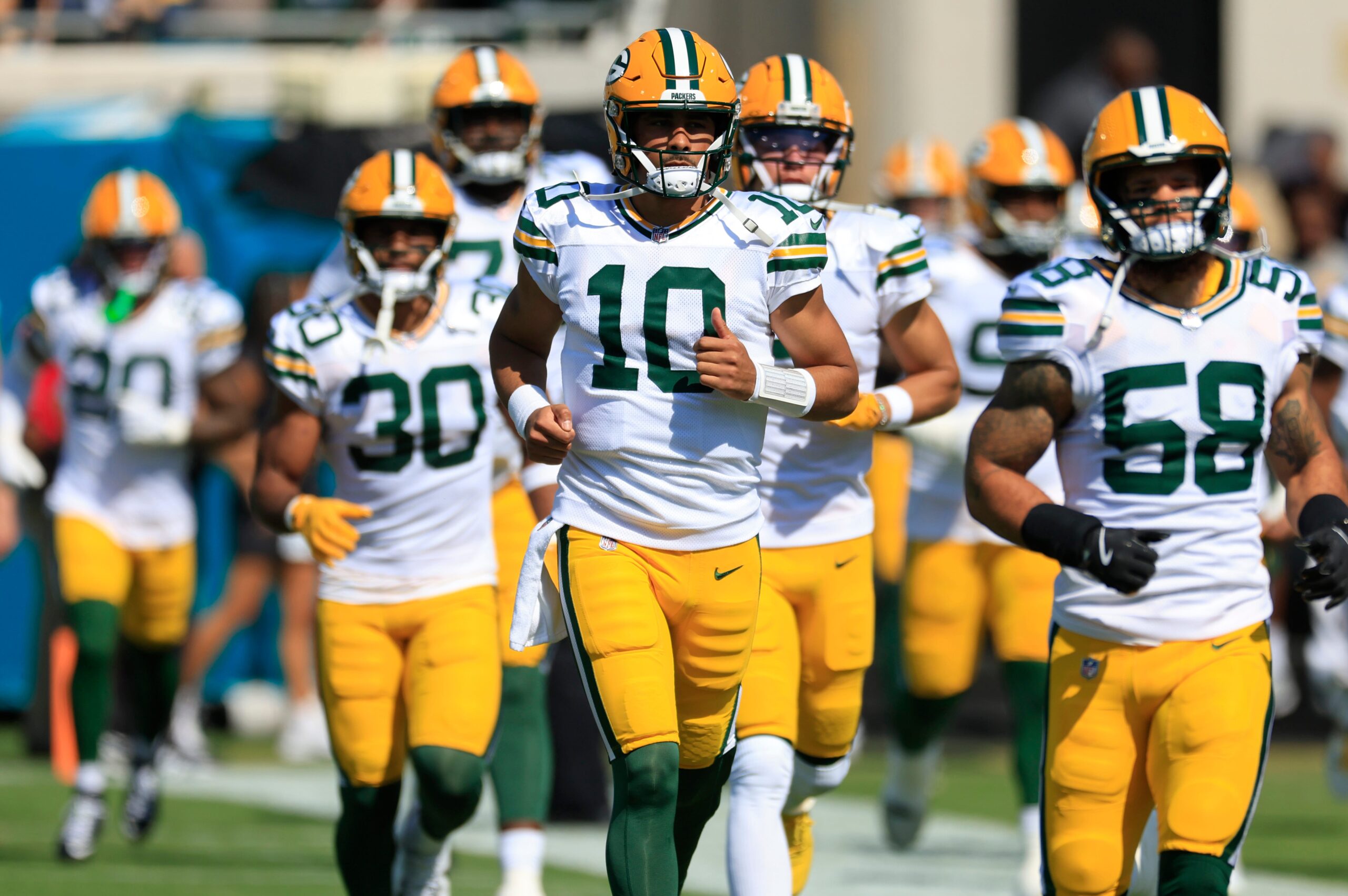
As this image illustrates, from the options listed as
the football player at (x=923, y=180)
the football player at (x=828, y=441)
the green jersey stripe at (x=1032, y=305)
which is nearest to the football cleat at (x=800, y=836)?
the football player at (x=828, y=441)

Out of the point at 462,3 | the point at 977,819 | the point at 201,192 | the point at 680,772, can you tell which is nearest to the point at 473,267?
the point at 680,772

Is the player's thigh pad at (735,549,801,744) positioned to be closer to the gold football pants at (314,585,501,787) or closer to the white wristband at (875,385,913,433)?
the white wristband at (875,385,913,433)

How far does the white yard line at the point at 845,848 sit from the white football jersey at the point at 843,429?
1722mm

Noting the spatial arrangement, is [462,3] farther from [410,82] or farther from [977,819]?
[977,819]

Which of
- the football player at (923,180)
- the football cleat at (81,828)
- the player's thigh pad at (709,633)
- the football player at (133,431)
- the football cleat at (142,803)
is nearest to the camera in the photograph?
the player's thigh pad at (709,633)

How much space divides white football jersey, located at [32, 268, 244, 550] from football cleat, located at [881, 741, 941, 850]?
Result: 2815mm

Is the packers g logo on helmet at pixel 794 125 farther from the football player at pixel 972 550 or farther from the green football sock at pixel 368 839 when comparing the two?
the green football sock at pixel 368 839

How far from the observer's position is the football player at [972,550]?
730 centimetres

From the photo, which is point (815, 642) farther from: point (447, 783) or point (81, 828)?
point (81, 828)

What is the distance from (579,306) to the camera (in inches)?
190

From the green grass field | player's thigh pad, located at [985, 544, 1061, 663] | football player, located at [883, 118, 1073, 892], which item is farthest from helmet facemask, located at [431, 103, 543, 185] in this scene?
the green grass field

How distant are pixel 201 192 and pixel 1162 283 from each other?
8021 millimetres

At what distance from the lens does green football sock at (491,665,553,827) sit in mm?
6344

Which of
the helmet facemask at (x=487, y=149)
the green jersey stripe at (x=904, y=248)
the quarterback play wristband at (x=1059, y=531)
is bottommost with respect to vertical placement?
the quarterback play wristband at (x=1059, y=531)
